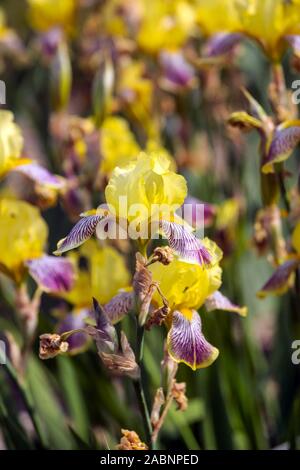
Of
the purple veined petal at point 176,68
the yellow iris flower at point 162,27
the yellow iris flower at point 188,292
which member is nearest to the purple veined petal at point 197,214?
the yellow iris flower at point 188,292

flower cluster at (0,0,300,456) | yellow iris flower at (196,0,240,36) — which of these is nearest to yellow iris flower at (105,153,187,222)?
flower cluster at (0,0,300,456)

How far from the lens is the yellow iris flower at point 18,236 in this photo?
167 cm

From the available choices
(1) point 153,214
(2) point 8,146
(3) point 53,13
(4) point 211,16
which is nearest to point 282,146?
(1) point 153,214

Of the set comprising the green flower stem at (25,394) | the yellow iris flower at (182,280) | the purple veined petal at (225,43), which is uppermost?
the purple veined petal at (225,43)

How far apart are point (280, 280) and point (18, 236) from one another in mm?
586

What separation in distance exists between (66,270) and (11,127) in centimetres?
36

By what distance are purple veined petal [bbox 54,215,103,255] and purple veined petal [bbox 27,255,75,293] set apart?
38 centimetres

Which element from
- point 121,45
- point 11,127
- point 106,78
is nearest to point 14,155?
point 11,127

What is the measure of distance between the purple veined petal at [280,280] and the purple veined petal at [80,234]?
1.52 feet

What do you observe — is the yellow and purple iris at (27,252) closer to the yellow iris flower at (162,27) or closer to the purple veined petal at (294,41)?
the purple veined petal at (294,41)

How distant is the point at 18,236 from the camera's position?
1.68m

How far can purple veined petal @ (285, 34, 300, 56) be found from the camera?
1799 mm

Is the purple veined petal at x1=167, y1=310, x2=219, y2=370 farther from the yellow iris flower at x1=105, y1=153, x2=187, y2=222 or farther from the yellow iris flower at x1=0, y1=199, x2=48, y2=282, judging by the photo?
the yellow iris flower at x1=0, y1=199, x2=48, y2=282

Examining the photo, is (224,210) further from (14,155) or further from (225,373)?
(14,155)
